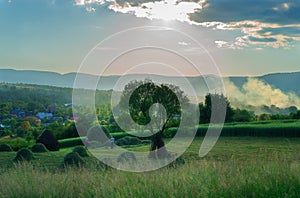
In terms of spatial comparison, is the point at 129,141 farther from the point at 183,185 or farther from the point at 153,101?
the point at 183,185

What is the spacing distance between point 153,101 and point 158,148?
2278 mm

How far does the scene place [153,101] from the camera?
14992 millimetres

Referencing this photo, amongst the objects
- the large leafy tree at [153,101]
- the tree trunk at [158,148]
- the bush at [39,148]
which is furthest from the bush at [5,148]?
the tree trunk at [158,148]

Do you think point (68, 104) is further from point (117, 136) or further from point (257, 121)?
point (257, 121)

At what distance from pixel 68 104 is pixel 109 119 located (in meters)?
6.25

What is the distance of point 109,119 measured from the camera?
843 inches

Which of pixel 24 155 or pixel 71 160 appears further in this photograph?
pixel 24 155

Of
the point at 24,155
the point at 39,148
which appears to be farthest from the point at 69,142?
the point at 24,155

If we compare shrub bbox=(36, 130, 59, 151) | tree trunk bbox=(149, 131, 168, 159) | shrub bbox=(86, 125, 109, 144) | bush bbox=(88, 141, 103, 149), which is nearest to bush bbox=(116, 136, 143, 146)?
shrub bbox=(86, 125, 109, 144)

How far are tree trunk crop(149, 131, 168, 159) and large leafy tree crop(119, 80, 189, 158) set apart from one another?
4.4 inches

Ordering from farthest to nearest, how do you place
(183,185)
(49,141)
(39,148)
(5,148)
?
1. (49,141)
2. (5,148)
3. (39,148)
4. (183,185)

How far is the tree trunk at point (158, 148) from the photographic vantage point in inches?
→ 617

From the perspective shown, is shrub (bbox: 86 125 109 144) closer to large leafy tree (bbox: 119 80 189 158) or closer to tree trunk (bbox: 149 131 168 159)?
tree trunk (bbox: 149 131 168 159)

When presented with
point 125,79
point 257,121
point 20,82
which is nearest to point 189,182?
point 125,79
